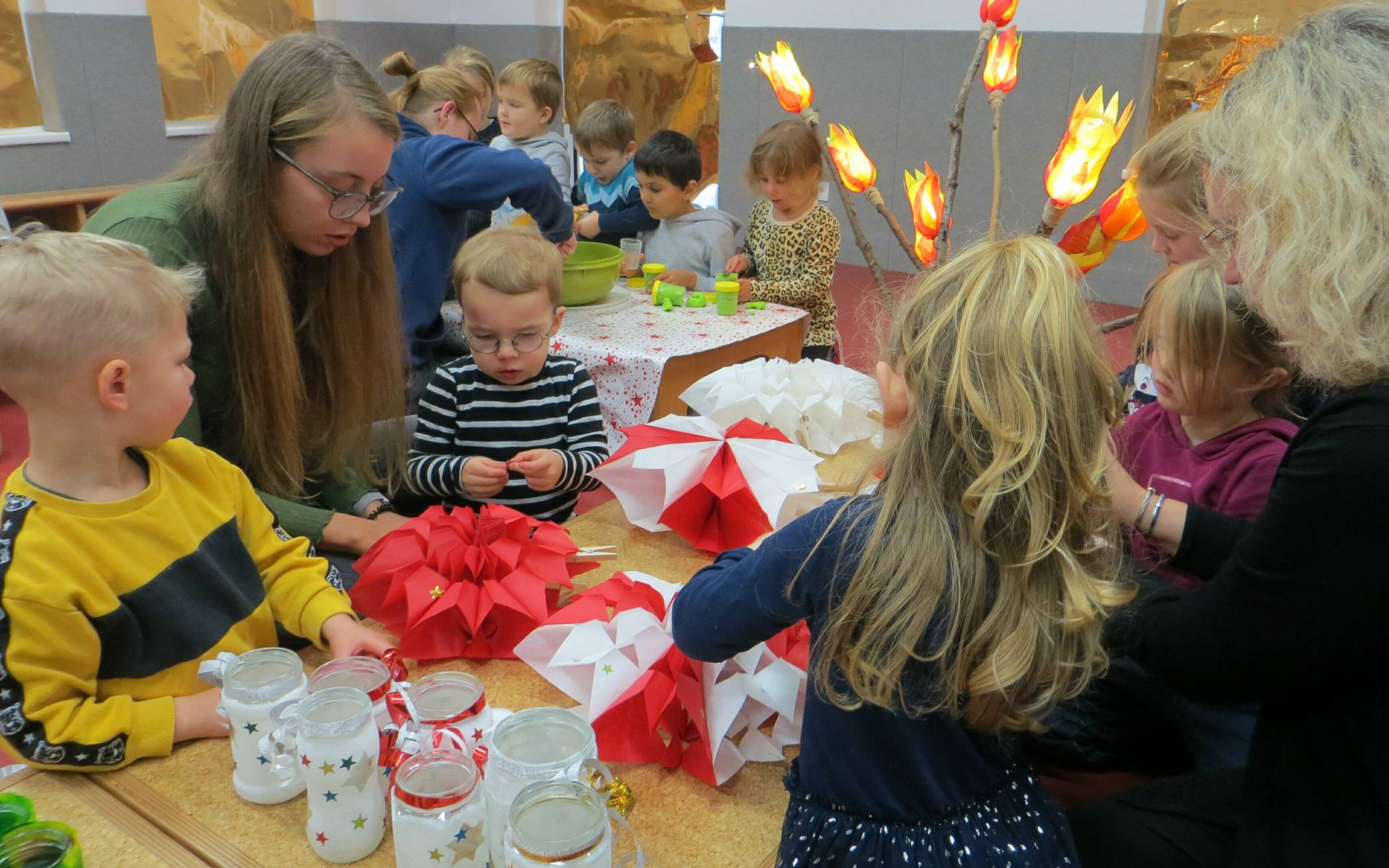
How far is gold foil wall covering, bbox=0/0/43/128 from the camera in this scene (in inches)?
193

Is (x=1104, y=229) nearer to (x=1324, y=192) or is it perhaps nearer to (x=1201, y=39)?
(x=1324, y=192)

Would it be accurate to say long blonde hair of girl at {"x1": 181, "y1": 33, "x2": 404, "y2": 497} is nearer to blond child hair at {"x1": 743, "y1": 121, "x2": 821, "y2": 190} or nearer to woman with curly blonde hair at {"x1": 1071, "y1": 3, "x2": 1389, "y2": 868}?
woman with curly blonde hair at {"x1": 1071, "y1": 3, "x2": 1389, "y2": 868}

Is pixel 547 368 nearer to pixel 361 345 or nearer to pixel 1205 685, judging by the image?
pixel 361 345

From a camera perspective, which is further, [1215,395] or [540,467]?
[540,467]

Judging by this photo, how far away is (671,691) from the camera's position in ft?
3.44

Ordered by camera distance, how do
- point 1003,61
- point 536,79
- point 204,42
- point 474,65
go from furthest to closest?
point 204,42, point 536,79, point 474,65, point 1003,61

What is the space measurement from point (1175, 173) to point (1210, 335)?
0.63m

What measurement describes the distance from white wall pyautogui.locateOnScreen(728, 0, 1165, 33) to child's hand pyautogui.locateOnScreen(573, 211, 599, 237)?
2572 mm

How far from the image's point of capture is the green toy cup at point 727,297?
9.32ft

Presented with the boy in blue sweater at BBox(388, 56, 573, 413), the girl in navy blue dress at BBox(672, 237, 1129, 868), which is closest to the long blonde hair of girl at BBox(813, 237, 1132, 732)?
the girl in navy blue dress at BBox(672, 237, 1129, 868)

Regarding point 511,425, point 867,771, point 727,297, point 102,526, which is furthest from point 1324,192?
point 727,297

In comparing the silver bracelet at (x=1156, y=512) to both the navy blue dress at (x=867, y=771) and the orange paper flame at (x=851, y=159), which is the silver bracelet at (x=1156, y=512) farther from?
the orange paper flame at (x=851, y=159)

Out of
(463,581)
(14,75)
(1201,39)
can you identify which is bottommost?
(463,581)

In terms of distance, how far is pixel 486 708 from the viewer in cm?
107
